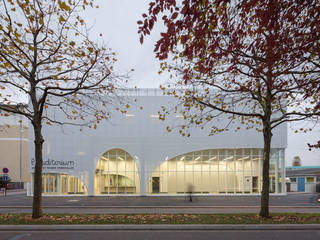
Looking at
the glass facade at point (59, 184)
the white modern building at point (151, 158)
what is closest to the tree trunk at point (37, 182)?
the white modern building at point (151, 158)

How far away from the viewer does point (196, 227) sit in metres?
9.20

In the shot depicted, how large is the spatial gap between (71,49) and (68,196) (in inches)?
813

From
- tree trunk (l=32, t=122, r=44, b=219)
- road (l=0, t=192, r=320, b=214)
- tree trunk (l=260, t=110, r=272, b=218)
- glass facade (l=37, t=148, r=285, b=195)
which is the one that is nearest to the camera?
tree trunk (l=32, t=122, r=44, b=219)

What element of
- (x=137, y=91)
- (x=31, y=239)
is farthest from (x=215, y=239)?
(x=137, y=91)

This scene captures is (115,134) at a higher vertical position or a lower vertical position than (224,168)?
higher

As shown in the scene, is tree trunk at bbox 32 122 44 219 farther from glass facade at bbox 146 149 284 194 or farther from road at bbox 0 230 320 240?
glass facade at bbox 146 149 284 194

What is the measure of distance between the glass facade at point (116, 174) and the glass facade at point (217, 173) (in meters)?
2.05

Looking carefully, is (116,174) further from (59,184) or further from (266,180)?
(266,180)

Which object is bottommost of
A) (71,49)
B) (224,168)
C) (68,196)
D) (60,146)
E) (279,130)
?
(68,196)

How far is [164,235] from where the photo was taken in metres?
8.41

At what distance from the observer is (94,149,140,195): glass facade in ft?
89.8

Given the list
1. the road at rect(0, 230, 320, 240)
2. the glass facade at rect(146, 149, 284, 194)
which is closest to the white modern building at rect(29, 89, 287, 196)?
the glass facade at rect(146, 149, 284, 194)

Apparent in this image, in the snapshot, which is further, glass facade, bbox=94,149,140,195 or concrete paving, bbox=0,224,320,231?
glass facade, bbox=94,149,140,195

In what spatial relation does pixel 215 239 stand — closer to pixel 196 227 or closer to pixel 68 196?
pixel 196 227
